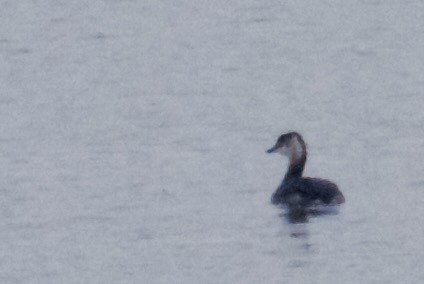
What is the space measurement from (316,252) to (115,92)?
986 cm

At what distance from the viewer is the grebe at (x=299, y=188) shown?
2023cm

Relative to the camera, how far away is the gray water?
60.2 feet

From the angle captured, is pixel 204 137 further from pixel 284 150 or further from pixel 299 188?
pixel 299 188

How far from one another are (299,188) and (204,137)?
3.58 meters

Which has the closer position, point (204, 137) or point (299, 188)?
point (299, 188)

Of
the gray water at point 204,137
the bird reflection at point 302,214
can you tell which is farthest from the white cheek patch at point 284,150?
the bird reflection at point 302,214

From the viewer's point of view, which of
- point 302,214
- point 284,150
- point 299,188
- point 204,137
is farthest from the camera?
point 204,137

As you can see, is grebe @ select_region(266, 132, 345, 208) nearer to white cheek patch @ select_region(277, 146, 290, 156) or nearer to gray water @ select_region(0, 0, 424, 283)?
white cheek patch @ select_region(277, 146, 290, 156)

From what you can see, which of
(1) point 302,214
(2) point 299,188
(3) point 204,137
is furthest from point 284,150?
(3) point 204,137

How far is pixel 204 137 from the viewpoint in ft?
79.2

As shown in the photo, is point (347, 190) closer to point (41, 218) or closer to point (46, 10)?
point (41, 218)

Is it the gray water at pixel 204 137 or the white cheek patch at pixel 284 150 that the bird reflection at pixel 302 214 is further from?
the white cheek patch at pixel 284 150

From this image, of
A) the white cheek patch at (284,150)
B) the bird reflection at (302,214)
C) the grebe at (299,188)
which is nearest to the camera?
the bird reflection at (302,214)

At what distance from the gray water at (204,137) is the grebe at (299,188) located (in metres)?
0.20
